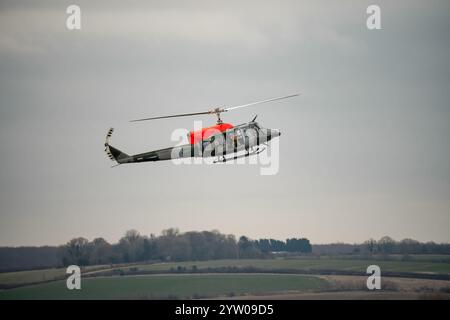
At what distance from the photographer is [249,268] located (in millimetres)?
115188

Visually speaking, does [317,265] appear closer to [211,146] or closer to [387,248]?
[387,248]

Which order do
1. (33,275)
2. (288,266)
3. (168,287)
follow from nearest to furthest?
(168,287) < (33,275) < (288,266)

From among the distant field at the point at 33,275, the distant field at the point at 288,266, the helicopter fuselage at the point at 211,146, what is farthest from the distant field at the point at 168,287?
the helicopter fuselage at the point at 211,146

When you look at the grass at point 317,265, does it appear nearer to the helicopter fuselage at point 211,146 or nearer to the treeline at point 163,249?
the treeline at point 163,249

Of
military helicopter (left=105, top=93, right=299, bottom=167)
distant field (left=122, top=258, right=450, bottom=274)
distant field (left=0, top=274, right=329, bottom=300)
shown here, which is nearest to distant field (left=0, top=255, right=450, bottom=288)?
distant field (left=122, top=258, right=450, bottom=274)

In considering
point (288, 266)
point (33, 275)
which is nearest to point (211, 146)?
point (33, 275)

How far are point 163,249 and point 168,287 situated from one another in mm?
10915

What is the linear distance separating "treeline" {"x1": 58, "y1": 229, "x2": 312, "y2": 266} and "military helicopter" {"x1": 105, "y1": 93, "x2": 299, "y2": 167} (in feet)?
105

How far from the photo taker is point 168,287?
350 feet

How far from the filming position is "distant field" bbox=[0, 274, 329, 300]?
345ft

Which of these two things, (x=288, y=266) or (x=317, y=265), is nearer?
(x=288, y=266)

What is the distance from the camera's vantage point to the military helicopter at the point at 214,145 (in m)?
82.0

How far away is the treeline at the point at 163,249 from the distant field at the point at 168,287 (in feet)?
14.0

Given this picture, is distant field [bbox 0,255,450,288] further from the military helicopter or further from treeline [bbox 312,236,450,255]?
the military helicopter
